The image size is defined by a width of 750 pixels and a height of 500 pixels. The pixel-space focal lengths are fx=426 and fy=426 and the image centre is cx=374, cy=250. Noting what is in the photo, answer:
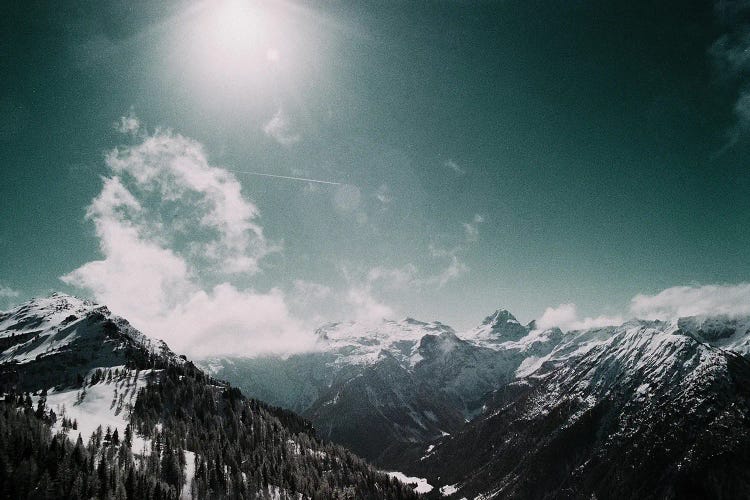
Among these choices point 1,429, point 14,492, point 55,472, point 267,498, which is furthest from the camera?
point 267,498

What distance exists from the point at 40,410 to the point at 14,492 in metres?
78.0

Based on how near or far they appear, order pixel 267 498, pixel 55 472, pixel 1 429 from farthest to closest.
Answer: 1. pixel 267 498
2. pixel 1 429
3. pixel 55 472

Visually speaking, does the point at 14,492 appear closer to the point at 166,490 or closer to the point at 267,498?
the point at 166,490

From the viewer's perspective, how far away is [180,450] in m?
196

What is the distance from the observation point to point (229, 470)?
198875mm

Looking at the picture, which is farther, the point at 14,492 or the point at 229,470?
the point at 229,470


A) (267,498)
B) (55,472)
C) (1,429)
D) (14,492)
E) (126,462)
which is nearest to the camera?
(14,492)

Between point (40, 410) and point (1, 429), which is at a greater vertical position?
point (40, 410)

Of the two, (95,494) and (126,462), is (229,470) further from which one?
(95,494)

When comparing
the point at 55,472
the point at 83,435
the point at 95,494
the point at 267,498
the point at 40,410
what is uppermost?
the point at 40,410

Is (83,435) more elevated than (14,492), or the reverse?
(83,435)

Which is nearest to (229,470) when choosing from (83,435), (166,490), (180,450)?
(180,450)

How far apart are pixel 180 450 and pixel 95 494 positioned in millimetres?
56906

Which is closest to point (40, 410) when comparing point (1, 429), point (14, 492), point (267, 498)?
point (1, 429)
